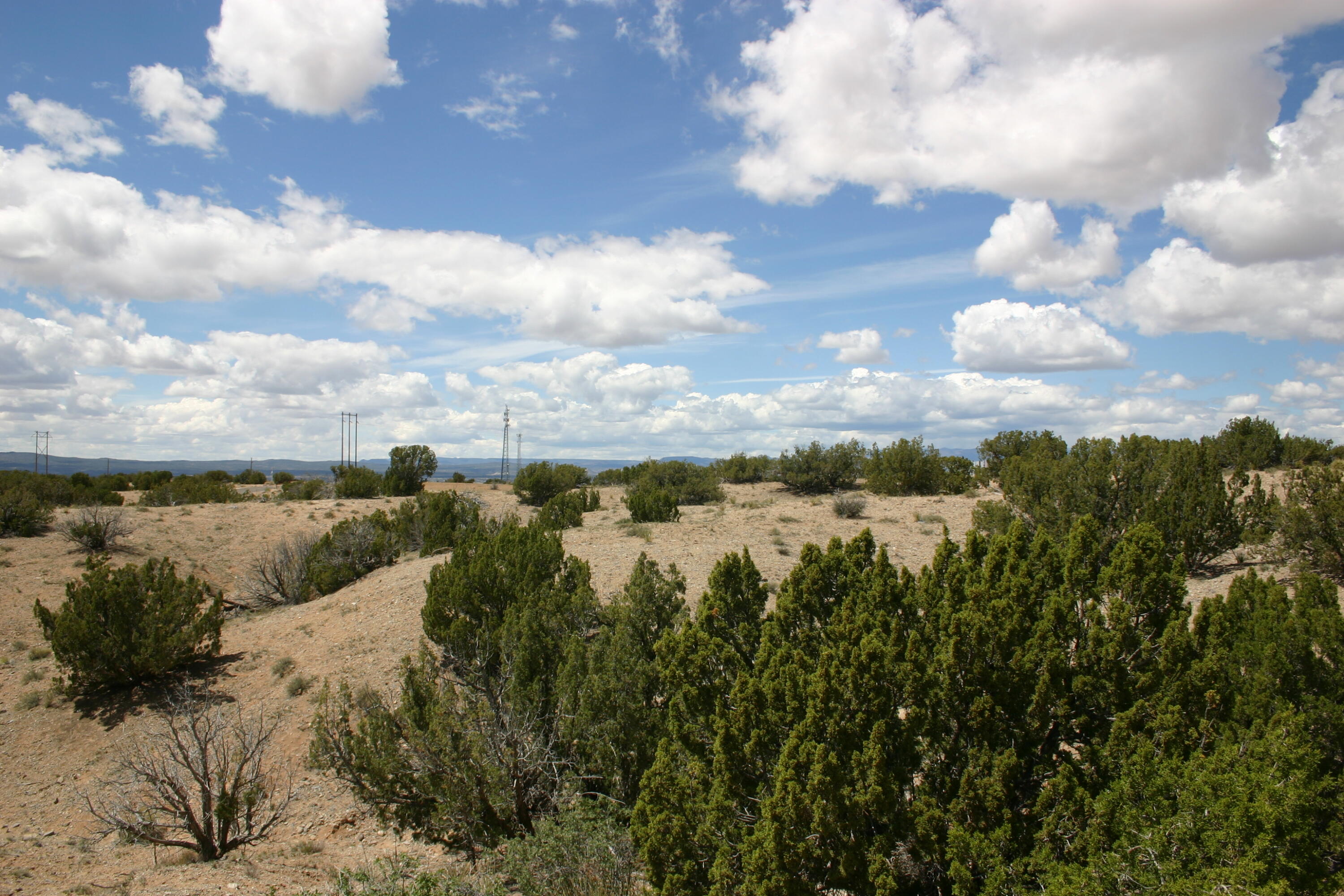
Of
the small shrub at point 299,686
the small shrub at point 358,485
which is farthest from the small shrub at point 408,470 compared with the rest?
the small shrub at point 299,686

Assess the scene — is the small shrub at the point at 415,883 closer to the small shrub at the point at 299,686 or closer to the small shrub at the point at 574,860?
the small shrub at the point at 574,860

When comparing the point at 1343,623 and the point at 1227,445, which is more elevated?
the point at 1227,445

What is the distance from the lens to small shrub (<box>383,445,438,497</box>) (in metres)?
38.9

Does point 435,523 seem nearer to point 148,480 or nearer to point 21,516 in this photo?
point 21,516

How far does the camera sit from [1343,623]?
19.6 feet

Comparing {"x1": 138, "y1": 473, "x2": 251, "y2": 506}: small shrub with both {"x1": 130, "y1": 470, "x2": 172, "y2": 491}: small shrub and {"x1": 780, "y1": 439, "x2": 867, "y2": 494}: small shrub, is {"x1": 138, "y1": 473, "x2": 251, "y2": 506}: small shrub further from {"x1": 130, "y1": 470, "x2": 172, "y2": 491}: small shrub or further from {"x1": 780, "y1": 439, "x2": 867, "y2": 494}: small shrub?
{"x1": 780, "y1": 439, "x2": 867, "y2": 494}: small shrub

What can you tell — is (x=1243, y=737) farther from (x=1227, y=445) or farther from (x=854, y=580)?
(x=1227, y=445)

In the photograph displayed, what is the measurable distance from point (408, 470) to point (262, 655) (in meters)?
26.5

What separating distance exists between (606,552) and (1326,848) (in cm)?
1457

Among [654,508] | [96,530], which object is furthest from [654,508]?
[96,530]

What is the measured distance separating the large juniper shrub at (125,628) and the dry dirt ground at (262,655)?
61 centimetres

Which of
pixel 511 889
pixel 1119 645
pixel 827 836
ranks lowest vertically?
pixel 511 889

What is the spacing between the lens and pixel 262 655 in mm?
14438

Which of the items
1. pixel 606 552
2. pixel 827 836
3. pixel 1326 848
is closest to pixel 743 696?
pixel 827 836
